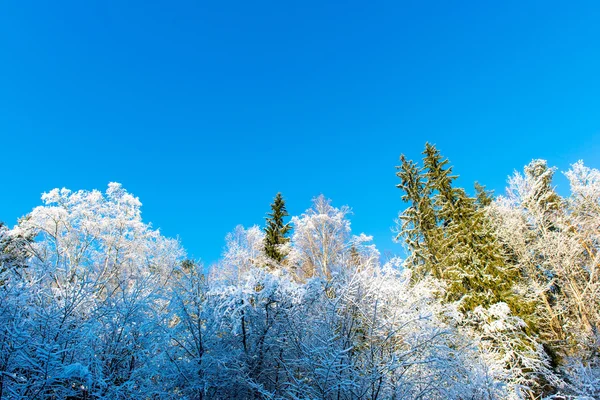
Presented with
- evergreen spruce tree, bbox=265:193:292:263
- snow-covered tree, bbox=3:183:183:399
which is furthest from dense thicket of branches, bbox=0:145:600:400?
evergreen spruce tree, bbox=265:193:292:263

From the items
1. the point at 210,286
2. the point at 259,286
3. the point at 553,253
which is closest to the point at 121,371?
the point at 210,286

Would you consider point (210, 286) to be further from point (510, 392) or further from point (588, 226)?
point (588, 226)

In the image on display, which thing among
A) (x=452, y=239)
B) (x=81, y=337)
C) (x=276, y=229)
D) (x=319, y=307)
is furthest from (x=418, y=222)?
(x=81, y=337)

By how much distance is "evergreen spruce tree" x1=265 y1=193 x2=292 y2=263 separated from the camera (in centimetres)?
2005

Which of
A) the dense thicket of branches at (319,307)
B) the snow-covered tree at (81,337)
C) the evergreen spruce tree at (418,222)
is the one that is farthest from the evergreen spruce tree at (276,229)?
the snow-covered tree at (81,337)

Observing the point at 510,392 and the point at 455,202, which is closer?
the point at 510,392

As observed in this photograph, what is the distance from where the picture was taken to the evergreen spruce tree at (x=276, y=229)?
20047 millimetres

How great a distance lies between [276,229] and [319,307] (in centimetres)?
1647

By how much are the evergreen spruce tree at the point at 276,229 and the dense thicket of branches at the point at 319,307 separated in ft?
1.05

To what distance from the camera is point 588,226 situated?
41.9ft

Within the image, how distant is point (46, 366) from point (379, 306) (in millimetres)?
4404

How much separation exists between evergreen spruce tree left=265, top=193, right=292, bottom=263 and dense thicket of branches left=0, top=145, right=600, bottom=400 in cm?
32

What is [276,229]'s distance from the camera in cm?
2148

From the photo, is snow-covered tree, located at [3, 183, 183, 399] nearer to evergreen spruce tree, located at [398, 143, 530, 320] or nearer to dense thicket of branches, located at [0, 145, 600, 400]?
dense thicket of branches, located at [0, 145, 600, 400]
